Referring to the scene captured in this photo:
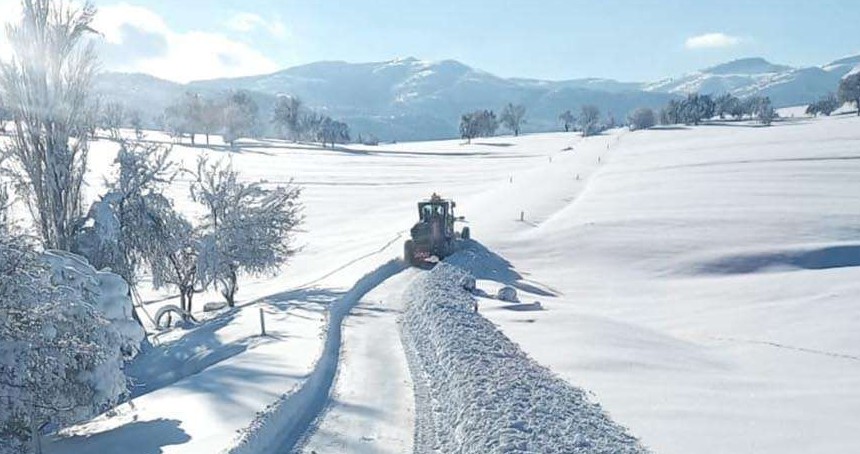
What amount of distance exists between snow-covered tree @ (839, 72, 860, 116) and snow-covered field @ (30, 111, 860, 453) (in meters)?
85.5

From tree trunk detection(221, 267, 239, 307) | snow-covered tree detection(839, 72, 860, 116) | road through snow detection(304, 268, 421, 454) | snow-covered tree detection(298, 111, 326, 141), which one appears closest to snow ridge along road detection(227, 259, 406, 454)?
road through snow detection(304, 268, 421, 454)

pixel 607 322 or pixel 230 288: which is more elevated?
pixel 607 322

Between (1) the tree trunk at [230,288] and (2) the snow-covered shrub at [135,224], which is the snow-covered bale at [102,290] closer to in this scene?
(2) the snow-covered shrub at [135,224]

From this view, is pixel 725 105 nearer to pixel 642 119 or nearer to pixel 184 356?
pixel 642 119

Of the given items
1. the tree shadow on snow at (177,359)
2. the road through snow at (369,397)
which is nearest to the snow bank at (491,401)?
the road through snow at (369,397)

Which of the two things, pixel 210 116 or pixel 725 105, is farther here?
pixel 725 105

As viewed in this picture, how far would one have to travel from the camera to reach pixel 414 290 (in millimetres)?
21562

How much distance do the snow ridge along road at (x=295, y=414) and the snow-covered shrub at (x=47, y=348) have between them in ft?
8.03

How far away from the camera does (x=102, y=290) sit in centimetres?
1185

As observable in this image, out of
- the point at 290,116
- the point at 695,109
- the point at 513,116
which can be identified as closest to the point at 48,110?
the point at 290,116

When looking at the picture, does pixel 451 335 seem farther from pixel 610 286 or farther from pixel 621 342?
pixel 610 286

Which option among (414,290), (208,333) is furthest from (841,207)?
(208,333)

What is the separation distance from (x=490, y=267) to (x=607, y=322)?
11.0m

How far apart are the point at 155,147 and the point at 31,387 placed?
50.2 feet
